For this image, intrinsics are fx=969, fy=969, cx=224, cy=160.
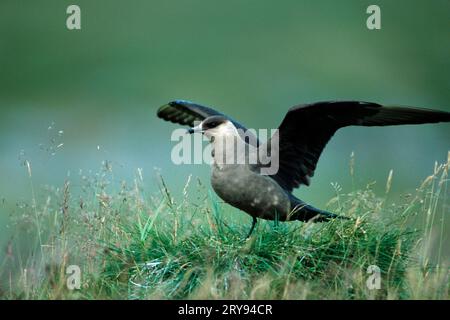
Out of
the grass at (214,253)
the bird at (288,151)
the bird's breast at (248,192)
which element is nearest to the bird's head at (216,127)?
the bird at (288,151)

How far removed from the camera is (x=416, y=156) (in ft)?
55.8

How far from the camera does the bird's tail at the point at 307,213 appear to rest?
6.89 metres

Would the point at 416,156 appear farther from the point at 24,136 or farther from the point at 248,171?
the point at 248,171

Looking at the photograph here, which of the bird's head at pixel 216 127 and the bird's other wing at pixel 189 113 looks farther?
the bird's other wing at pixel 189 113

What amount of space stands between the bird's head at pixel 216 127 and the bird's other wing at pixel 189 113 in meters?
0.42

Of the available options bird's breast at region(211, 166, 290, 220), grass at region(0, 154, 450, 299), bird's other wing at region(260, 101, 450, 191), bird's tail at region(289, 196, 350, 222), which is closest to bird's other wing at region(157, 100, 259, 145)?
bird's other wing at region(260, 101, 450, 191)

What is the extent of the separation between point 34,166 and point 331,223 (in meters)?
9.03

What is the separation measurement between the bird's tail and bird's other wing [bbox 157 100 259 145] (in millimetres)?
988

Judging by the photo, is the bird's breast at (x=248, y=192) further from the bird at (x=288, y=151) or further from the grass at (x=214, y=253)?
the grass at (x=214, y=253)

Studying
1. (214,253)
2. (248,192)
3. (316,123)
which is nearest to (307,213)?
(248,192)

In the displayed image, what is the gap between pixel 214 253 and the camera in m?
Result: 6.32

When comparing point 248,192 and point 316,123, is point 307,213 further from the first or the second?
point 316,123

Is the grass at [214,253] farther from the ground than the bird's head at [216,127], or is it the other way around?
the bird's head at [216,127]

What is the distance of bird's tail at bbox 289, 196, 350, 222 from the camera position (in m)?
6.89
